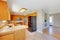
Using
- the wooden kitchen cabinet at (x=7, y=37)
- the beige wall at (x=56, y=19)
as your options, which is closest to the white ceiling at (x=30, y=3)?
the wooden kitchen cabinet at (x=7, y=37)

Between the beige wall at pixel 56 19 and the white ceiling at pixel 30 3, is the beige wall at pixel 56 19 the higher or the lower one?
the lower one

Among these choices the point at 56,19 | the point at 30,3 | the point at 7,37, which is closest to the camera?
the point at 7,37

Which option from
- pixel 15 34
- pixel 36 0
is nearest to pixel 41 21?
pixel 36 0

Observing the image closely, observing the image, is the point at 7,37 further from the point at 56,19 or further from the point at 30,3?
the point at 56,19

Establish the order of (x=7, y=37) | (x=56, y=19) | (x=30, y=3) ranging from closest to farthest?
1. (x=7, y=37)
2. (x=30, y=3)
3. (x=56, y=19)

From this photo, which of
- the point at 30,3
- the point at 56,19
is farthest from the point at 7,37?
the point at 56,19

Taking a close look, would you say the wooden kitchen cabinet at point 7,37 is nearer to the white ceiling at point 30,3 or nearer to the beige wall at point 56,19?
the white ceiling at point 30,3

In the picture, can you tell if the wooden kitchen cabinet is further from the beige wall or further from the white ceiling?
the beige wall

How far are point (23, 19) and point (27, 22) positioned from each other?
654 mm

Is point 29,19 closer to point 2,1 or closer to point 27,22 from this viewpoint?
point 27,22

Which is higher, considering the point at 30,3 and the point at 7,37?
the point at 30,3

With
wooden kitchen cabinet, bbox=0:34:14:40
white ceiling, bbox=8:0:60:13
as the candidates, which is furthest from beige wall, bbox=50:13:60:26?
wooden kitchen cabinet, bbox=0:34:14:40

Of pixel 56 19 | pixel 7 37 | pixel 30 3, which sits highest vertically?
pixel 30 3

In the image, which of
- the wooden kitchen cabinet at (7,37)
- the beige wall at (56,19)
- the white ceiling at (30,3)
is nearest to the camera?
the wooden kitchen cabinet at (7,37)
